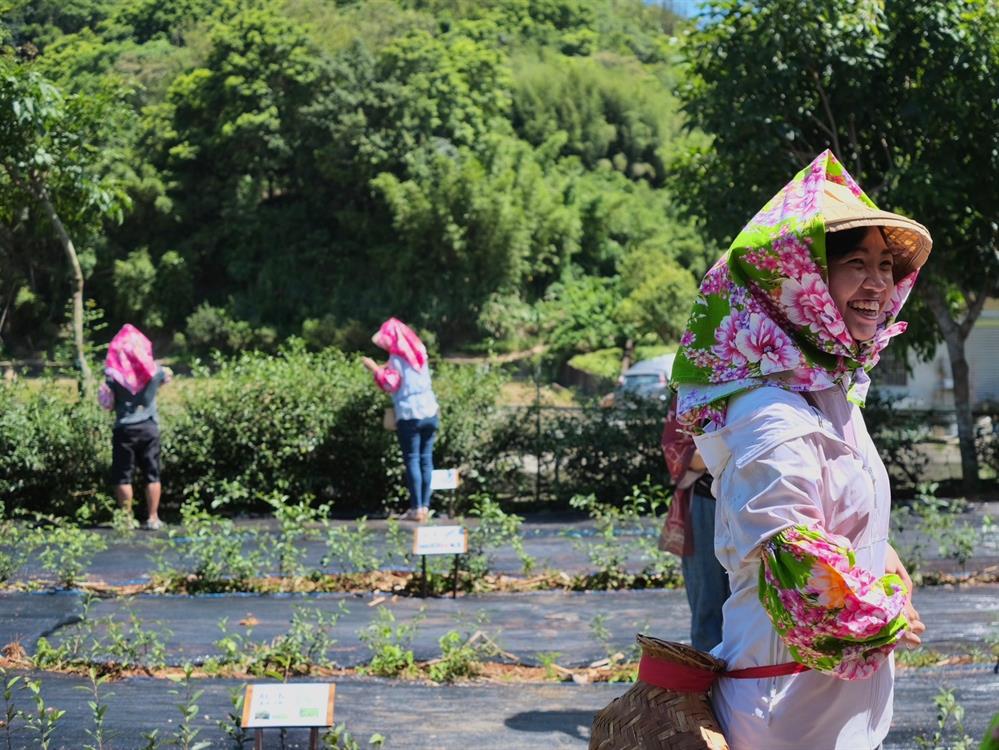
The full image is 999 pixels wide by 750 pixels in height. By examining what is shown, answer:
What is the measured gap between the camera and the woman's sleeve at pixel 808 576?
77.4 inches

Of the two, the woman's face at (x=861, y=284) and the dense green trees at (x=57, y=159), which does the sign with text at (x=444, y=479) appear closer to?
the dense green trees at (x=57, y=159)

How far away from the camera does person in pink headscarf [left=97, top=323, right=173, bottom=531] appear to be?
9.42 meters

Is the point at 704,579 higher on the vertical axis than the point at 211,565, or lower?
higher

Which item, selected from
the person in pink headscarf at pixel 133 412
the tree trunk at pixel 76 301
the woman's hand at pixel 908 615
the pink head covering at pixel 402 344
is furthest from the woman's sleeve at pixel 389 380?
the woman's hand at pixel 908 615

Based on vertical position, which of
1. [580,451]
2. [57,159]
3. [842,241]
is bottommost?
[580,451]

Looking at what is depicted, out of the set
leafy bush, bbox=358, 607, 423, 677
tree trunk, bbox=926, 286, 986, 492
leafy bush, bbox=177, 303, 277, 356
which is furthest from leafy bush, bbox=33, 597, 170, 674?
leafy bush, bbox=177, 303, 277, 356

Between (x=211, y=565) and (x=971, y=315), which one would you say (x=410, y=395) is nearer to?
(x=211, y=565)

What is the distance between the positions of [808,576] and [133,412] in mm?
8269

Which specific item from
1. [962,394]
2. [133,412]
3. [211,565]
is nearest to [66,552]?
[211,565]

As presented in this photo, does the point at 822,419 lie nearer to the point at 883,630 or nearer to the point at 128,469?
the point at 883,630

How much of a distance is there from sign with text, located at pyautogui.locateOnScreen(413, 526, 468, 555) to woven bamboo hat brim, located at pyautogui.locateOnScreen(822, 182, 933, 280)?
456cm

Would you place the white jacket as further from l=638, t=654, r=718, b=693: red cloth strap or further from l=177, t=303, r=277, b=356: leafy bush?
l=177, t=303, r=277, b=356: leafy bush

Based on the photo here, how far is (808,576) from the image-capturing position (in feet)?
6.45

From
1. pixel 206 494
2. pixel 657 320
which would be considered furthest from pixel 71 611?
pixel 657 320
